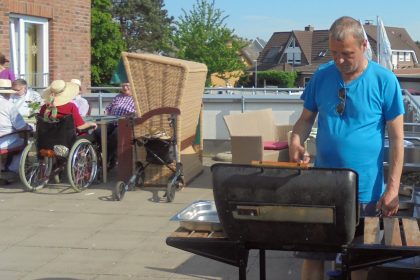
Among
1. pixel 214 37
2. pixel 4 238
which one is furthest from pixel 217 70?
pixel 4 238

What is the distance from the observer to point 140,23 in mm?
71000

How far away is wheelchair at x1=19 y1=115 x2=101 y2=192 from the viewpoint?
29.2 ft

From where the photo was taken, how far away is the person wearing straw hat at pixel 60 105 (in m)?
9.02

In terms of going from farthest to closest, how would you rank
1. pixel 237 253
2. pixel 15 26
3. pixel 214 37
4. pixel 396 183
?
pixel 214 37
pixel 15 26
pixel 396 183
pixel 237 253

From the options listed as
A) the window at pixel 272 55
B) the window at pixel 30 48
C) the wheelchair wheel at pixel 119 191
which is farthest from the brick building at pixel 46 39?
the window at pixel 272 55

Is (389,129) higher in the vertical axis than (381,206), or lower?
higher

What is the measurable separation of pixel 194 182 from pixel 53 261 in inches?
156

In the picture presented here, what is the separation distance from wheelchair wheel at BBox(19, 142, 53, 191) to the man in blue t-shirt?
578cm

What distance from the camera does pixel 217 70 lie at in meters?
40.4

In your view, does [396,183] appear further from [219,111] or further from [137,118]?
[219,111]

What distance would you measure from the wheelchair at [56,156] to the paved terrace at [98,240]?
19 centimetres

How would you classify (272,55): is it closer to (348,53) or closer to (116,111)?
(116,111)

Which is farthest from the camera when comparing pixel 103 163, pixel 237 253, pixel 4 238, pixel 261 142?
pixel 103 163

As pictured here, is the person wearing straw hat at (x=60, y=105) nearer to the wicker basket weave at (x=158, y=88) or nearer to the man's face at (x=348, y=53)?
the wicker basket weave at (x=158, y=88)
